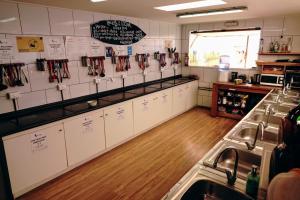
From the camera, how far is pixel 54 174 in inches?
103

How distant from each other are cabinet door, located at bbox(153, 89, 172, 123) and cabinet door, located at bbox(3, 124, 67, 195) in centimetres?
194

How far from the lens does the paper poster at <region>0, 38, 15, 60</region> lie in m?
2.38

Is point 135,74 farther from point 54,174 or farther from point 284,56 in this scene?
point 284,56

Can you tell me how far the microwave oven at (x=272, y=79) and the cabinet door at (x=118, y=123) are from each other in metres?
2.79

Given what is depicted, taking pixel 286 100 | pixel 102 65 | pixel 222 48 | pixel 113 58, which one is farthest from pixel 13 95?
pixel 222 48

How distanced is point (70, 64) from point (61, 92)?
1.38 feet

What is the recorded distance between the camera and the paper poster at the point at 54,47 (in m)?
2.79

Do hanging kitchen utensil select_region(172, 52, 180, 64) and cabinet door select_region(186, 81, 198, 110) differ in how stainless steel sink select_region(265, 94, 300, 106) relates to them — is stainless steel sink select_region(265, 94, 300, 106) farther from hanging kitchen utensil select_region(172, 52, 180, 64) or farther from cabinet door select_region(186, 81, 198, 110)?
hanging kitchen utensil select_region(172, 52, 180, 64)

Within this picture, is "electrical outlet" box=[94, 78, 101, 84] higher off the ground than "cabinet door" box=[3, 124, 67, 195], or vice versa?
"electrical outlet" box=[94, 78, 101, 84]

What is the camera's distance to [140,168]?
9.39 ft

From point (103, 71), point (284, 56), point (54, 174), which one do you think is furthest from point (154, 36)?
point (54, 174)

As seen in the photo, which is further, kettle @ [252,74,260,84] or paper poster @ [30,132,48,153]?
kettle @ [252,74,260,84]

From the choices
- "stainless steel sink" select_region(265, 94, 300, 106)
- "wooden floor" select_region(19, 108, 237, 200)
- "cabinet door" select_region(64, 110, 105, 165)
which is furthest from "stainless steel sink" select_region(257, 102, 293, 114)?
"cabinet door" select_region(64, 110, 105, 165)

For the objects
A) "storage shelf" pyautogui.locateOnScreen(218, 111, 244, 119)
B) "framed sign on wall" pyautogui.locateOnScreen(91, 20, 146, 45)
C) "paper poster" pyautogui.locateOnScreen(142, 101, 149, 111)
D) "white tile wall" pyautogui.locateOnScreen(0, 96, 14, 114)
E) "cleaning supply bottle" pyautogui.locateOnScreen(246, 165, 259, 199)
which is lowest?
"storage shelf" pyautogui.locateOnScreen(218, 111, 244, 119)
